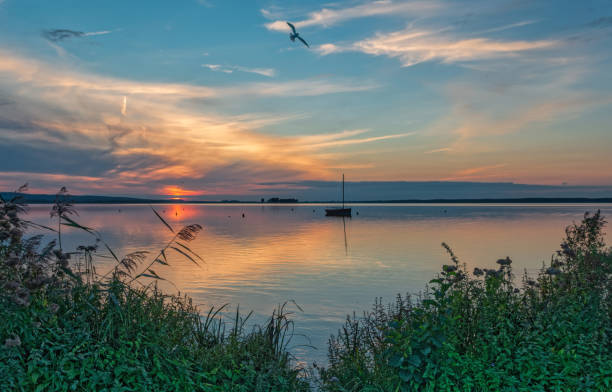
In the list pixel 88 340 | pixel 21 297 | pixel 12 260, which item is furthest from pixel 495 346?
pixel 12 260

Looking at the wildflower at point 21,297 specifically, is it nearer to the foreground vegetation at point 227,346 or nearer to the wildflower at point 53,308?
the foreground vegetation at point 227,346

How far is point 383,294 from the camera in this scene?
65.8 feet

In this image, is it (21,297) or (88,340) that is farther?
(88,340)

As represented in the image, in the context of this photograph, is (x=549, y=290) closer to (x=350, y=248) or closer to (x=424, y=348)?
(x=424, y=348)

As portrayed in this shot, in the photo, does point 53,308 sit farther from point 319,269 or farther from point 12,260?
point 319,269

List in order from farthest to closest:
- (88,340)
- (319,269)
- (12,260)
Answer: (319,269) < (12,260) < (88,340)

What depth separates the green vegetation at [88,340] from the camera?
5562mm

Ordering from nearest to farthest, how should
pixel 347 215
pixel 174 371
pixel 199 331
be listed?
pixel 174 371, pixel 199 331, pixel 347 215

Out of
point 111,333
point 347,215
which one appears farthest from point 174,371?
point 347,215

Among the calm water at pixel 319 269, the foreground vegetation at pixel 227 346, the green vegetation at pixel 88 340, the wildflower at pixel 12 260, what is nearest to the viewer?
the green vegetation at pixel 88 340

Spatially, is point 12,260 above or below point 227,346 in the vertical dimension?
above

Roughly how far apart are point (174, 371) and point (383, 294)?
604 inches

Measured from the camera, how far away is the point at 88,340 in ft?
19.8

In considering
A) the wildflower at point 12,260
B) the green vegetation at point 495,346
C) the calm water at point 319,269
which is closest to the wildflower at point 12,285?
the wildflower at point 12,260
